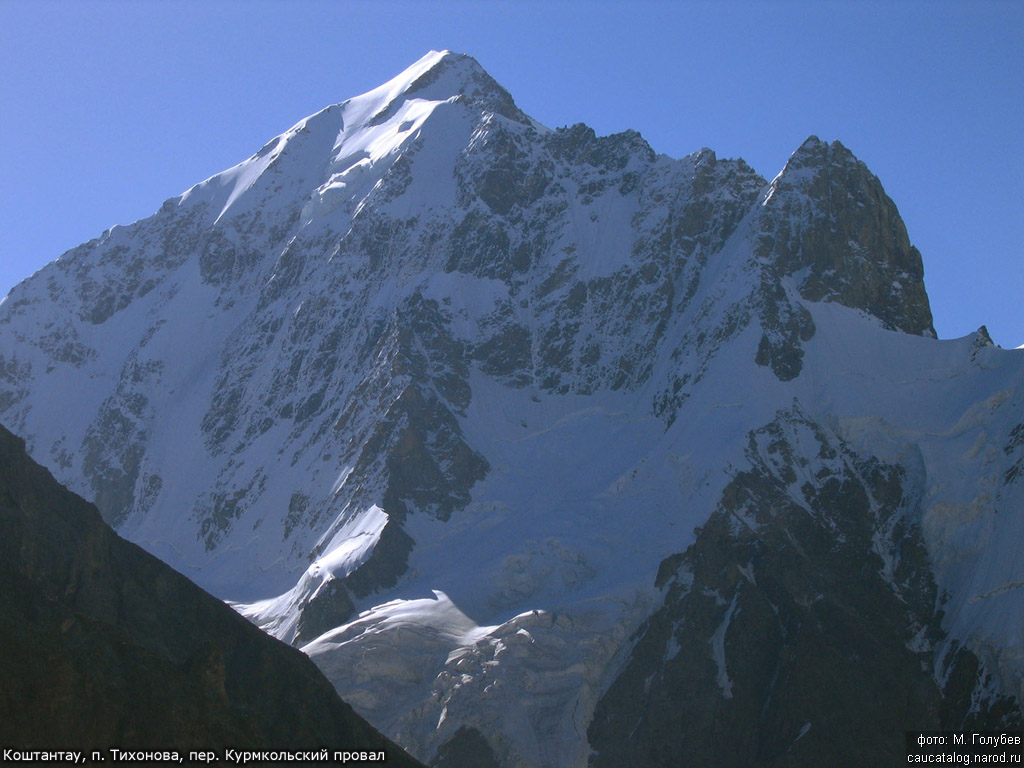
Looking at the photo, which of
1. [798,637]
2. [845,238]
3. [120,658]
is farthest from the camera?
[845,238]

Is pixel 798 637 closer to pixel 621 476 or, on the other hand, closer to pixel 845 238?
pixel 621 476

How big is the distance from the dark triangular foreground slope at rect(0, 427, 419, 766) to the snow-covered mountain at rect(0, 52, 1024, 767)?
5473cm

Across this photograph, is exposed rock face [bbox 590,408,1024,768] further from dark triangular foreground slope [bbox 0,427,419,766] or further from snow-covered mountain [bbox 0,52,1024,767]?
dark triangular foreground slope [bbox 0,427,419,766]

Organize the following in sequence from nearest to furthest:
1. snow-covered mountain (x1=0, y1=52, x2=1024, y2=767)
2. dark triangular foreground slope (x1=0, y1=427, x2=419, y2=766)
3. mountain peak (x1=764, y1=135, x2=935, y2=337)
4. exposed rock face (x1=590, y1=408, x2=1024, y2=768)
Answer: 1. dark triangular foreground slope (x1=0, y1=427, x2=419, y2=766)
2. exposed rock face (x1=590, y1=408, x2=1024, y2=768)
3. snow-covered mountain (x1=0, y1=52, x2=1024, y2=767)
4. mountain peak (x1=764, y1=135, x2=935, y2=337)

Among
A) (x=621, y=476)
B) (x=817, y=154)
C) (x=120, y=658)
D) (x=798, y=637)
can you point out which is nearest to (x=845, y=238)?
(x=817, y=154)

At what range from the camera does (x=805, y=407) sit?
498 ft

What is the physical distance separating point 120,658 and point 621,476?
334ft

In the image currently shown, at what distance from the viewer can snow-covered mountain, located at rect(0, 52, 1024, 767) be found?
130 metres

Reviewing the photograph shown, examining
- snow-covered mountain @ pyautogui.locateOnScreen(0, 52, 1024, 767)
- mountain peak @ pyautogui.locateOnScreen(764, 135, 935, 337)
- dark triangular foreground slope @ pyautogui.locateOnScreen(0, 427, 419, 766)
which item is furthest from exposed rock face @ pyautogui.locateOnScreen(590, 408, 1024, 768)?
dark triangular foreground slope @ pyautogui.locateOnScreen(0, 427, 419, 766)

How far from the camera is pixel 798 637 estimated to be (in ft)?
433

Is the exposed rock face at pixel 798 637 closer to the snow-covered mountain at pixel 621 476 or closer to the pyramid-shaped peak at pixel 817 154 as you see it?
the snow-covered mountain at pixel 621 476

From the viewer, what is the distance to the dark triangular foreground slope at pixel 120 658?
2040 inches

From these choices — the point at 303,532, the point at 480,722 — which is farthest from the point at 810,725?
the point at 303,532

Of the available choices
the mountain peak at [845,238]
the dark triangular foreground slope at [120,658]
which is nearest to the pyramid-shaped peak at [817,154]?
A: the mountain peak at [845,238]
